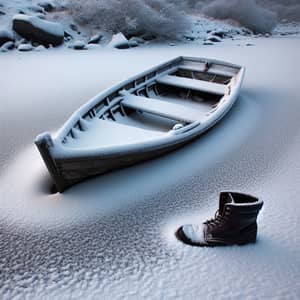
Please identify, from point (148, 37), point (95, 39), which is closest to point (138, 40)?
point (148, 37)

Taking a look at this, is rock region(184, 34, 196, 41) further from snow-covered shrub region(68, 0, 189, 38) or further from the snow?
the snow

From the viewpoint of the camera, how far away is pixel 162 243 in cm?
213

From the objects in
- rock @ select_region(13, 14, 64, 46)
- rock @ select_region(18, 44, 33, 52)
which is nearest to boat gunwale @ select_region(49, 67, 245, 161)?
rock @ select_region(18, 44, 33, 52)

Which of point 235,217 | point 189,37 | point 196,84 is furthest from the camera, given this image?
point 189,37

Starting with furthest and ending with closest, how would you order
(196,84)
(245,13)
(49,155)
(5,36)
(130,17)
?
(245,13) → (130,17) → (5,36) → (196,84) → (49,155)

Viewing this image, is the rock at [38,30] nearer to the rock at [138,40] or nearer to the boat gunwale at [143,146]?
the rock at [138,40]

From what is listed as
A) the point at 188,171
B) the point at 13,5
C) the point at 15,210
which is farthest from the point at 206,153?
the point at 13,5

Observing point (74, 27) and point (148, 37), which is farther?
point (74, 27)

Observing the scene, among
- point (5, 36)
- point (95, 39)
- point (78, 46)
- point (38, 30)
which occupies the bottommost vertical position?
point (78, 46)

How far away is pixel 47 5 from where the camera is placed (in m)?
12.9

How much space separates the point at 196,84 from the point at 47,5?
1121cm

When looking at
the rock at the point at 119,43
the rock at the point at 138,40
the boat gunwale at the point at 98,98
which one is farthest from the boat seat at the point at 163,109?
the rock at the point at 138,40

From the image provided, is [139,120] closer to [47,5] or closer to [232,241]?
[232,241]

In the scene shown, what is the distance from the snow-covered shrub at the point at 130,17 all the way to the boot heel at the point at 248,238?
34.1 ft
